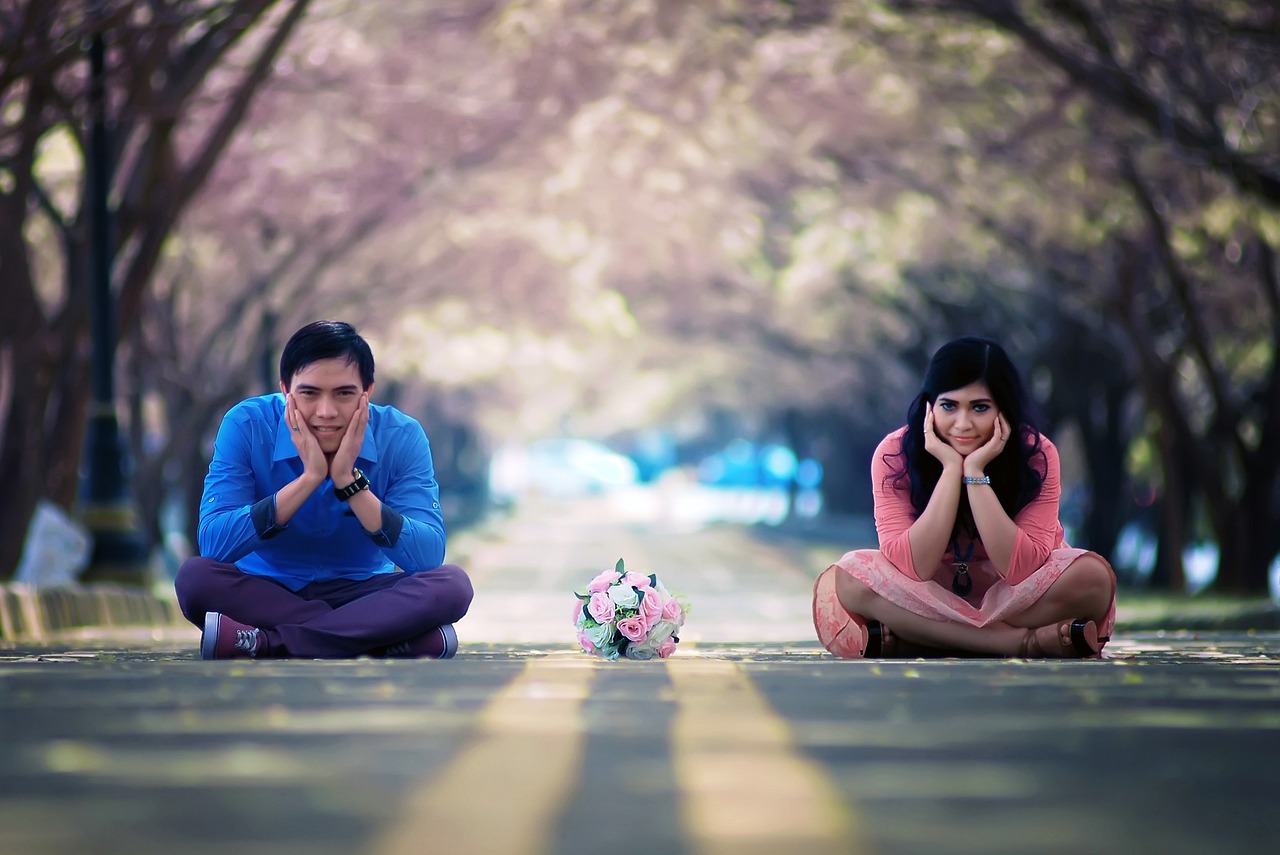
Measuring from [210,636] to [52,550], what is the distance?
10.4 metres

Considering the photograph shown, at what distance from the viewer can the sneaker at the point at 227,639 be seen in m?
8.38

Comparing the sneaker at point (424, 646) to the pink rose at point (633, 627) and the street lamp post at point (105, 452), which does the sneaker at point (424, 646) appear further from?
the street lamp post at point (105, 452)

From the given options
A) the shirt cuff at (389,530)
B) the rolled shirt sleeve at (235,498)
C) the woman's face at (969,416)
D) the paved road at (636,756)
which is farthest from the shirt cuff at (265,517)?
the woman's face at (969,416)

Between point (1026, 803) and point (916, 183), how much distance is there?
24.5 m

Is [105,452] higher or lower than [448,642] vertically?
higher

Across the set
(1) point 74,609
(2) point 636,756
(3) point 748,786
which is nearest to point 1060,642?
(2) point 636,756

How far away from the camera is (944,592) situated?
27.8ft

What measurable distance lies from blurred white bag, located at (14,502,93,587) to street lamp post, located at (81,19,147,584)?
0.14m

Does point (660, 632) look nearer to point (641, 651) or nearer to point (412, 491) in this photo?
point (641, 651)

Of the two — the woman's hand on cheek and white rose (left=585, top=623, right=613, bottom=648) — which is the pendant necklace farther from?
white rose (left=585, top=623, right=613, bottom=648)

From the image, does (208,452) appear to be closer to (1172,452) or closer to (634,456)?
(1172,452)

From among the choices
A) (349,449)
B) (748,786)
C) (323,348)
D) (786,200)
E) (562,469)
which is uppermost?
(786,200)

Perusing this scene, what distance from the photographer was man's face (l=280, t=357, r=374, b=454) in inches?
328

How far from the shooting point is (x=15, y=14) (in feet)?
59.6
